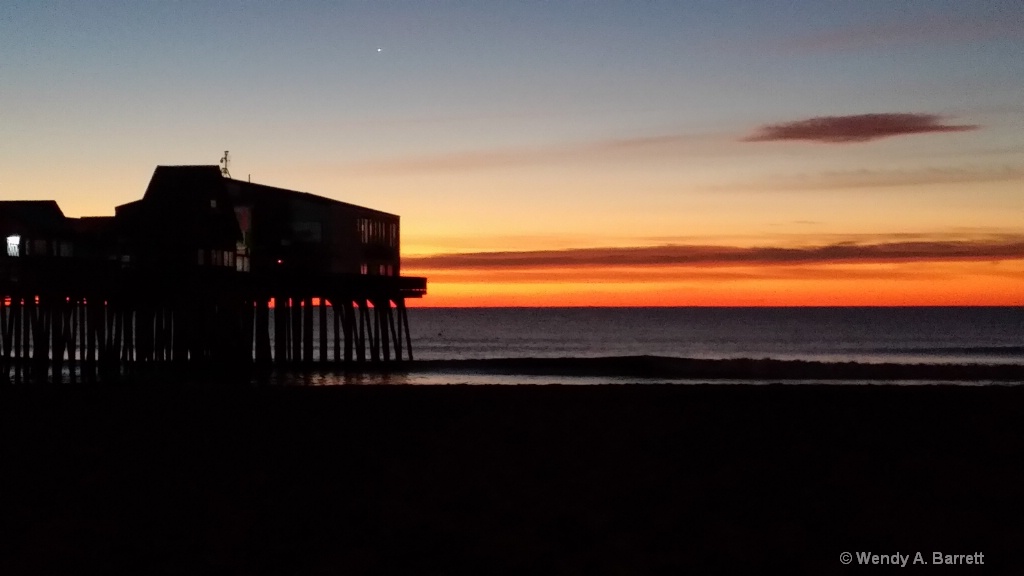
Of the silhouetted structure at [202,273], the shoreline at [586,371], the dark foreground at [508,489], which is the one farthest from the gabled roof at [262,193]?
the dark foreground at [508,489]

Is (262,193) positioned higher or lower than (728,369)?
higher

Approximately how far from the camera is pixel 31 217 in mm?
50594

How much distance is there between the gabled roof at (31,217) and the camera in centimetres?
4698

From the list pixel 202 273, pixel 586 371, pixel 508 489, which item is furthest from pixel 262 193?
pixel 508 489

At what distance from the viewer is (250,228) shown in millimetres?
45562

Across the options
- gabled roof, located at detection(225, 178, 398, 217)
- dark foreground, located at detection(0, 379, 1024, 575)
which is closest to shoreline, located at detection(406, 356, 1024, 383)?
gabled roof, located at detection(225, 178, 398, 217)

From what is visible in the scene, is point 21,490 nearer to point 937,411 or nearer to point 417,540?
point 417,540

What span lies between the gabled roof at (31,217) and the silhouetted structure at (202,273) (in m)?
0.13

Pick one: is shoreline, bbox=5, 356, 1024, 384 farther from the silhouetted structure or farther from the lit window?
the lit window

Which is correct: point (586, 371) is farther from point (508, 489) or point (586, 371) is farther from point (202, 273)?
point (508, 489)

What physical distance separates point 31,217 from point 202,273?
17.5 metres

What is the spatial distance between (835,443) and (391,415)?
8916 mm

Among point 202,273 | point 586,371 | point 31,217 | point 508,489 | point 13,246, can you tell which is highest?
point 31,217

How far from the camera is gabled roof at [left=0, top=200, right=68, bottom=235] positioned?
46981mm
